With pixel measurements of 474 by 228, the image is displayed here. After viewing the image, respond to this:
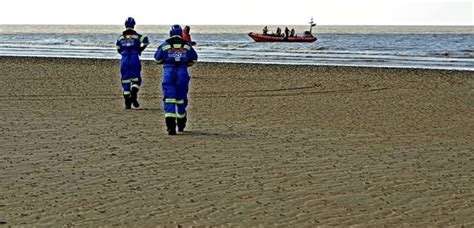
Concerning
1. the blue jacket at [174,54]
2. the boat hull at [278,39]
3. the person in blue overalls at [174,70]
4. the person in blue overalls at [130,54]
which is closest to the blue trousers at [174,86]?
the person in blue overalls at [174,70]

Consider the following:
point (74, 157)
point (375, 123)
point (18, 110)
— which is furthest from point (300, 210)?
point (18, 110)

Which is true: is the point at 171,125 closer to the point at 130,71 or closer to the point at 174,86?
the point at 174,86

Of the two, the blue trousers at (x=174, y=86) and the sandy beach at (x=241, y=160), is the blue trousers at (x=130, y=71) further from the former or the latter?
the blue trousers at (x=174, y=86)

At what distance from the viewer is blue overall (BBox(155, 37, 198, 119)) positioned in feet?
37.3

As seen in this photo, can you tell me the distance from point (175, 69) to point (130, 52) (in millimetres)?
3139

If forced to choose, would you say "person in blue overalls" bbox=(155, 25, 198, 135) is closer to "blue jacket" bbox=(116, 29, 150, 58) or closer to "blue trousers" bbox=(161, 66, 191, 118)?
"blue trousers" bbox=(161, 66, 191, 118)

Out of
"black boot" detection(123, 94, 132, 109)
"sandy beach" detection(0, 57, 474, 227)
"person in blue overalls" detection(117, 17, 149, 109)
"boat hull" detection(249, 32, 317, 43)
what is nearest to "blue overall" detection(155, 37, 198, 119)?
"sandy beach" detection(0, 57, 474, 227)

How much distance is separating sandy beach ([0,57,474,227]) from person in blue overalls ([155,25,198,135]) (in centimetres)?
33

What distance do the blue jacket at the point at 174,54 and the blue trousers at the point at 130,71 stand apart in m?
3.16

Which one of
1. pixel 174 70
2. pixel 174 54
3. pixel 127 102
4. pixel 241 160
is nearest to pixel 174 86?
pixel 174 70

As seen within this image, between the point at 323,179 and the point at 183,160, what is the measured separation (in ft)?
5.79

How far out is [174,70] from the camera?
11.5 m

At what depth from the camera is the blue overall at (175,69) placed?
11367 mm

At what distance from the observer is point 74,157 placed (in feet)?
31.0
